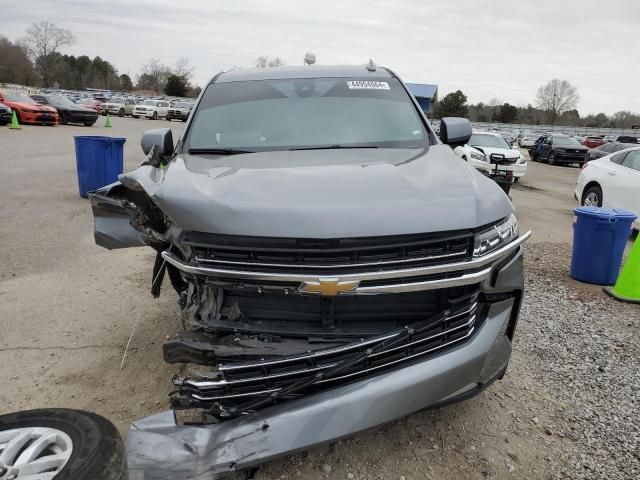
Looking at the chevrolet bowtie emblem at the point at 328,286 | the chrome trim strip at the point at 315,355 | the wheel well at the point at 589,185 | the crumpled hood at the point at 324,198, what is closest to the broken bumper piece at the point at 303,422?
the chrome trim strip at the point at 315,355

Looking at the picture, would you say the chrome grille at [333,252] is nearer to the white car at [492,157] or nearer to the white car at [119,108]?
the white car at [492,157]

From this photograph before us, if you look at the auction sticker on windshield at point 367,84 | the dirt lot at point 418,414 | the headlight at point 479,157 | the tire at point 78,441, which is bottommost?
the dirt lot at point 418,414

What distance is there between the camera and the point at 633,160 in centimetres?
854

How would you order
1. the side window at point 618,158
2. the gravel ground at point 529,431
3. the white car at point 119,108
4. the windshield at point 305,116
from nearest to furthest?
the gravel ground at point 529,431
the windshield at point 305,116
the side window at point 618,158
the white car at point 119,108

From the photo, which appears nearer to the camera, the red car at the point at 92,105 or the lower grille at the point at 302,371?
the lower grille at the point at 302,371

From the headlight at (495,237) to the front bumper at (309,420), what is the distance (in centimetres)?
14

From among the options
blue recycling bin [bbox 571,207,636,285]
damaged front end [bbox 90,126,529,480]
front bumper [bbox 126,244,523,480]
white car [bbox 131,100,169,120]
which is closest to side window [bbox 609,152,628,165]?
blue recycling bin [bbox 571,207,636,285]

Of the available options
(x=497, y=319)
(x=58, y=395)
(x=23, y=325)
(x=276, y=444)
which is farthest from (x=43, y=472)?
(x=23, y=325)

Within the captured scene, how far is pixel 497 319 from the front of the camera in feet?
7.83

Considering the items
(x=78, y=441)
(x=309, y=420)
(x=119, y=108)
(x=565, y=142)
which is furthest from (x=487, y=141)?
(x=119, y=108)

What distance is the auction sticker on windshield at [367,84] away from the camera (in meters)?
3.96

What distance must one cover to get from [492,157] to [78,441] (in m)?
14.9

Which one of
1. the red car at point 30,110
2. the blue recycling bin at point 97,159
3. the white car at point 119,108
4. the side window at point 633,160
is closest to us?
the blue recycling bin at point 97,159

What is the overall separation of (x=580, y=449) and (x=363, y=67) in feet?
11.0
